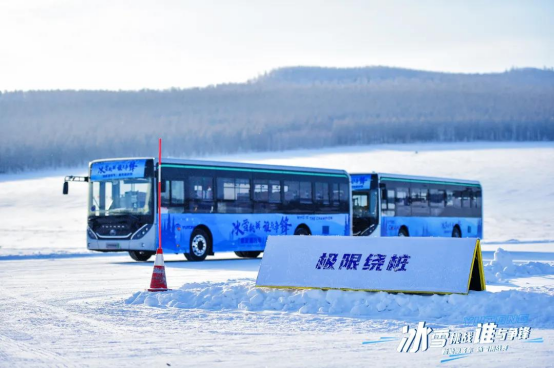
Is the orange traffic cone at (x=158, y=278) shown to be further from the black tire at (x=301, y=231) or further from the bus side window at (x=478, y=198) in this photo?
the bus side window at (x=478, y=198)

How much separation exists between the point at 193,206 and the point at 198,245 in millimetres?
1086

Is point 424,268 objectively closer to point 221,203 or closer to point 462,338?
point 462,338

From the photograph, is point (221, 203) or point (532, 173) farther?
point (532, 173)

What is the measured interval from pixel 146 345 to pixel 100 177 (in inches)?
634

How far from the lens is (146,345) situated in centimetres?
939

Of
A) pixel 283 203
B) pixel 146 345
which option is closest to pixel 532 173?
pixel 283 203

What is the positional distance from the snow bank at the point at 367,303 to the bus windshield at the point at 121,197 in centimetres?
1050

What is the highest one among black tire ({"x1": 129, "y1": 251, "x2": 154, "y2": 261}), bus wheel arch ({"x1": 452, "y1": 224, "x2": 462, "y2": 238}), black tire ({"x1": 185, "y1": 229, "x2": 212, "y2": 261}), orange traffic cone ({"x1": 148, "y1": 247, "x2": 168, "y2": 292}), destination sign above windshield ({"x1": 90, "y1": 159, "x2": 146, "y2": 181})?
destination sign above windshield ({"x1": 90, "y1": 159, "x2": 146, "y2": 181})

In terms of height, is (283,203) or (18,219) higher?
(283,203)

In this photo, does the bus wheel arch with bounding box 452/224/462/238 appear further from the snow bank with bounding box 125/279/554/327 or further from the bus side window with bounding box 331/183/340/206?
the snow bank with bounding box 125/279/554/327

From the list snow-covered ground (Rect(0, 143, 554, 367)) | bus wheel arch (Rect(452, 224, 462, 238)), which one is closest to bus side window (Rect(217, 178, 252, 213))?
snow-covered ground (Rect(0, 143, 554, 367))

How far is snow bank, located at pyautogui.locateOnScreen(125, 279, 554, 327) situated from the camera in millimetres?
11625

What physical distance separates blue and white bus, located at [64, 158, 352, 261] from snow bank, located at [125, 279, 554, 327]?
10.6 m

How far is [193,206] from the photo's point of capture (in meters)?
25.1
